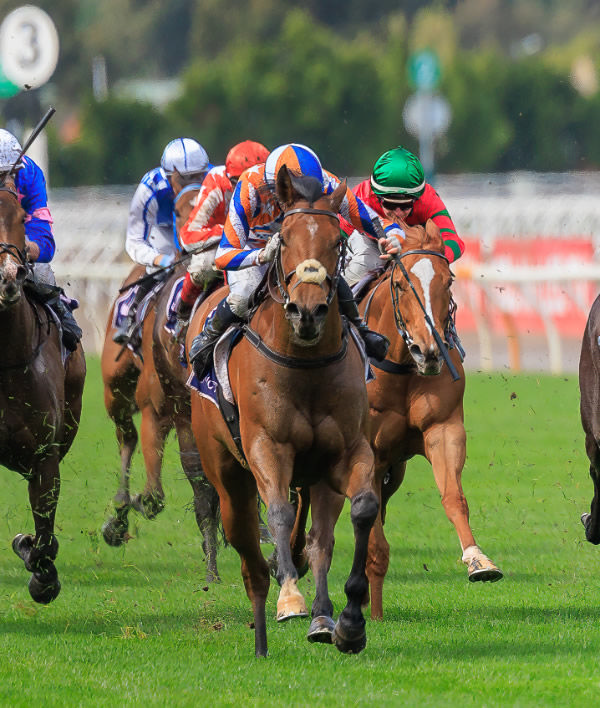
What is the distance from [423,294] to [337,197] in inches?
45.6

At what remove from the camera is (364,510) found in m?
5.59

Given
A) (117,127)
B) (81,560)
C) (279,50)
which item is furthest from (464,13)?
(81,560)

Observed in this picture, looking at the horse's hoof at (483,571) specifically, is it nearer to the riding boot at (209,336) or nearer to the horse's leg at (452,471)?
the horse's leg at (452,471)

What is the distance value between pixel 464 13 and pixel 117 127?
1310 cm

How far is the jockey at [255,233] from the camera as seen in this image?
6.14 metres

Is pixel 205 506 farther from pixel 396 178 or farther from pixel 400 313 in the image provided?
pixel 396 178

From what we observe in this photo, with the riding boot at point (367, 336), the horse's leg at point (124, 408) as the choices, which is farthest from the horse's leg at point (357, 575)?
the horse's leg at point (124, 408)

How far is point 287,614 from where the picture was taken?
552 centimetres

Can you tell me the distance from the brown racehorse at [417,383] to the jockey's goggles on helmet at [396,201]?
0.30 meters

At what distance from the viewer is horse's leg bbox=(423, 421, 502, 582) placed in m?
6.71

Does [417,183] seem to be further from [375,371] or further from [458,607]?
[458,607]

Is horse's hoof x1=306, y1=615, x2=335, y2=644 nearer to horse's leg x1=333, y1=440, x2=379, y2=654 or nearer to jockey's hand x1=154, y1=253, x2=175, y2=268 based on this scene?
horse's leg x1=333, y1=440, x2=379, y2=654

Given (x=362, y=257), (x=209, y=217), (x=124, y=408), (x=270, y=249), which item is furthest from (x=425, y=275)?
(x=124, y=408)

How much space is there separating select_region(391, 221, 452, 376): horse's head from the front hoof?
5.13 feet
